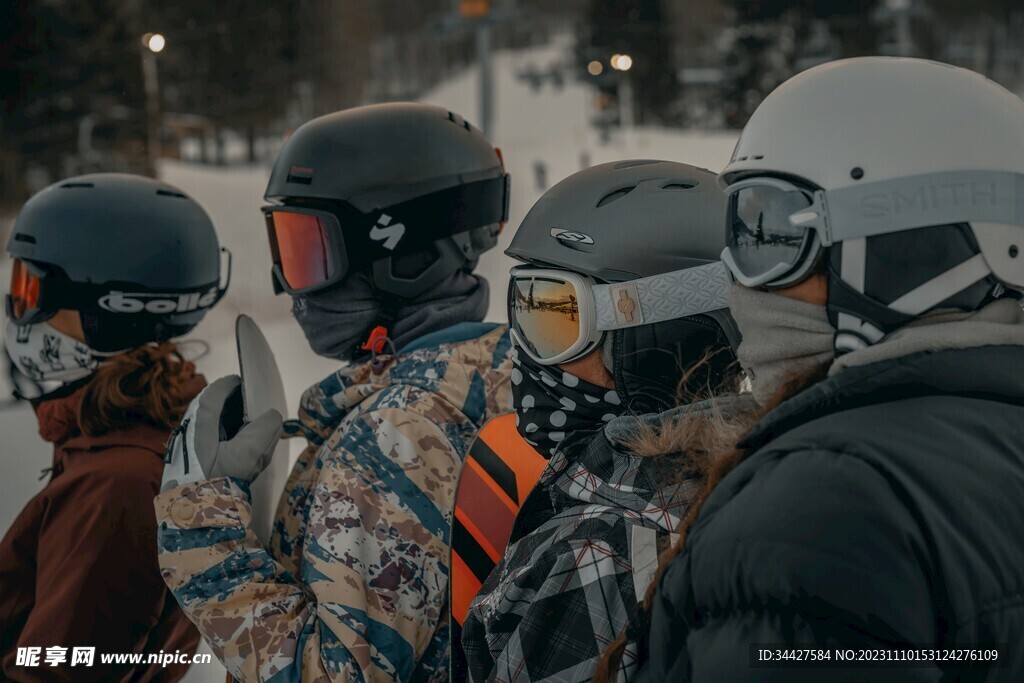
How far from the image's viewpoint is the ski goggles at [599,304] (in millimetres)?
1829

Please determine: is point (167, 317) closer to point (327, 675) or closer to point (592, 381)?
point (327, 675)

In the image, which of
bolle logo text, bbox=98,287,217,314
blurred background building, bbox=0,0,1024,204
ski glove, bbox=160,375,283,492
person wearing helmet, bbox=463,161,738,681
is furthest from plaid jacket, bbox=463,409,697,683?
blurred background building, bbox=0,0,1024,204

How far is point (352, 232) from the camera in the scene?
2479 millimetres

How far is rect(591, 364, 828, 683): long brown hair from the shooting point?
1.25 meters

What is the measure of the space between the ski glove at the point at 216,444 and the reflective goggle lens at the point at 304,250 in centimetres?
35

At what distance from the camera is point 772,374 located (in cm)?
131

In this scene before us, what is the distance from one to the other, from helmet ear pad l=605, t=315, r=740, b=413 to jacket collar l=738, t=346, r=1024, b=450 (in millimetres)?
635

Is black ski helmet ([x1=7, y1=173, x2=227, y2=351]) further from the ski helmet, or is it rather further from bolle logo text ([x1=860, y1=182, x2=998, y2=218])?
bolle logo text ([x1=860, y1=182, x2=998, y2=218])

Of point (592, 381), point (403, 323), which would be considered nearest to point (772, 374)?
point (592, 381)

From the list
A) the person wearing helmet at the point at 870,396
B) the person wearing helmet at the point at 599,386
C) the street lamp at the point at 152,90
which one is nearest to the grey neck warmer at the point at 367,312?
the person wearing helmet at the point at 599,386

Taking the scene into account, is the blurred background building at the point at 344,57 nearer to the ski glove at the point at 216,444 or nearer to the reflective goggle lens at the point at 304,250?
the reflective goggle lens at the point at 304,250

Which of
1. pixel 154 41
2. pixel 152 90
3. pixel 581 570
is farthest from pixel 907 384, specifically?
pixel 152 90

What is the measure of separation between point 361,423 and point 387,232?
58 cm

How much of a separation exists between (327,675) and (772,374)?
44.0 inches
